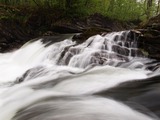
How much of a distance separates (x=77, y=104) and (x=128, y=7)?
64.6ft

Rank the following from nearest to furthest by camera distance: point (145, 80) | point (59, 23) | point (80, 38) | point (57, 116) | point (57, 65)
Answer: point (57, 116), point (145, 80), point (57, 65), point (80, 38), point (59, 23)

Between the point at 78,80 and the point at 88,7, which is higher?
the point at 88,7

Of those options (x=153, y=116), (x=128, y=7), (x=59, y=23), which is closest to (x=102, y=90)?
(x=153, y=116)

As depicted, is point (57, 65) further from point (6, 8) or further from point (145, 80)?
point (6, 8)

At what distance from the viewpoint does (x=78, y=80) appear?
8133 mm

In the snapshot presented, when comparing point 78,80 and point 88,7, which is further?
point 88,7

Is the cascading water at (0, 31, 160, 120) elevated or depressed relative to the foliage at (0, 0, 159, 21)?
depressed

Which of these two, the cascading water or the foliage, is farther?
the foliage

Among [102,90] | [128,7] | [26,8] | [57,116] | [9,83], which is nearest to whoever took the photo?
[57,116]

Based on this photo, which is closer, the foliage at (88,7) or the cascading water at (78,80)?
the cascading water at (78,80)

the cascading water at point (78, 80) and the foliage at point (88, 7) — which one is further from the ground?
the foliage at point (88, 7)

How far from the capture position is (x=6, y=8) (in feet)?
58.0

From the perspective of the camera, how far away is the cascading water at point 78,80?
18.4ft

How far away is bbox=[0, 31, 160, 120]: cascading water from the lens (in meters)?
5.62
